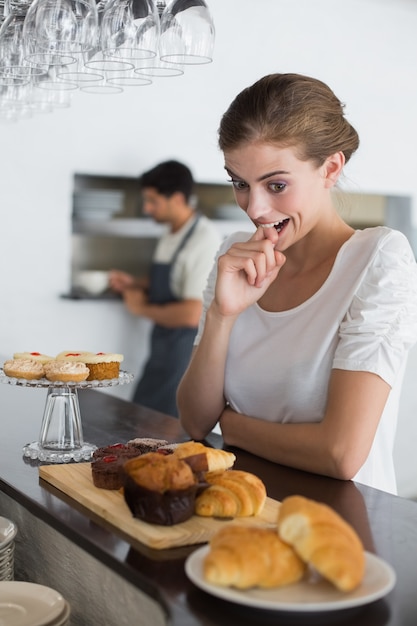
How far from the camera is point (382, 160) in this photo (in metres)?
5.46

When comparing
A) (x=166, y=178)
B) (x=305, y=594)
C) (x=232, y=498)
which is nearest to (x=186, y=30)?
(x=232, y=498)

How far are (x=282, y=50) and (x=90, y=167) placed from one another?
135cm

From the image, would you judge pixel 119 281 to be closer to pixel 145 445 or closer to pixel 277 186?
pixel 277 186

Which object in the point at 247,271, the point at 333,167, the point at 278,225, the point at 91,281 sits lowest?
the point at 91,281

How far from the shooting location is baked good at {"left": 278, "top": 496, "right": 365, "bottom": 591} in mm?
1061

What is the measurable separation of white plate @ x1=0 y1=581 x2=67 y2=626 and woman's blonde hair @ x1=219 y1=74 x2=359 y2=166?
1.04m

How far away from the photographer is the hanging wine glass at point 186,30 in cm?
178

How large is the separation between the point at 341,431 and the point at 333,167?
25.0 inches

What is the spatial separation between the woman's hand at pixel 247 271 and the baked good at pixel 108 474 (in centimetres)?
59

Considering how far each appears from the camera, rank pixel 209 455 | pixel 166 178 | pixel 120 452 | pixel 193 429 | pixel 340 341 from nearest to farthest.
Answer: pixel 209 455, pixel 120 452, pixel 340 341, pixel 193 429, pixel 166 178

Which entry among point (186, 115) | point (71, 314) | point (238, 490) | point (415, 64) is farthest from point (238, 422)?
point (415, 64)

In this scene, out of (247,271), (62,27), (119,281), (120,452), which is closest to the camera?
(120,452)

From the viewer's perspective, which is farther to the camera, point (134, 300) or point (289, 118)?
point (134, 300)

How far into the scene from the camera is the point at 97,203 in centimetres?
461
